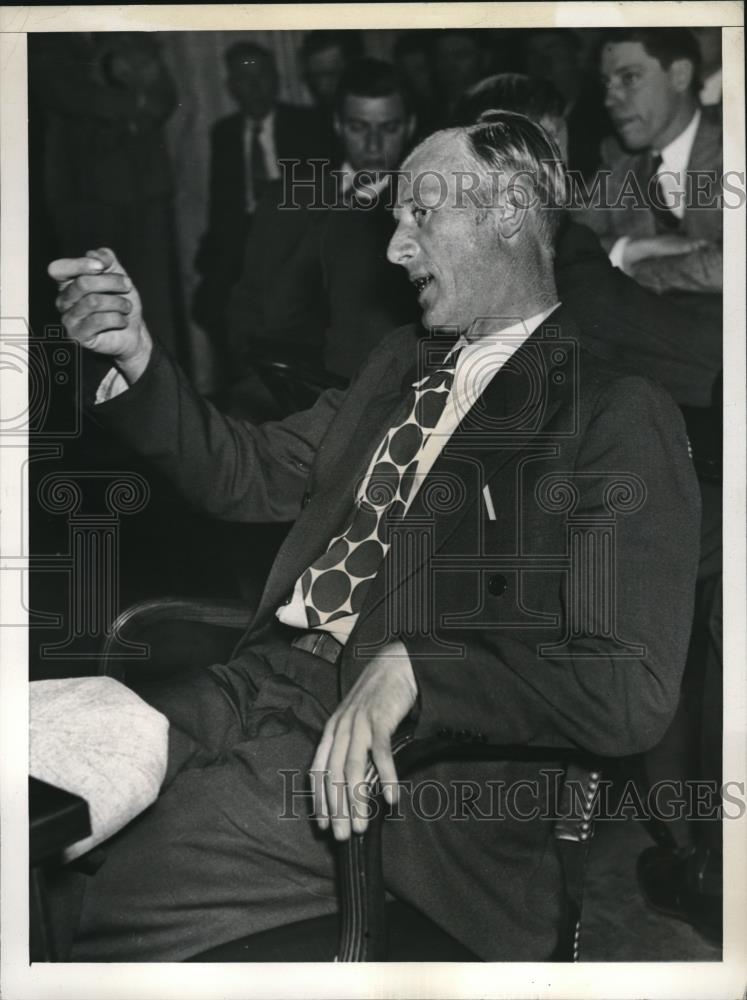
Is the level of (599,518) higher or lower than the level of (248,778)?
higher

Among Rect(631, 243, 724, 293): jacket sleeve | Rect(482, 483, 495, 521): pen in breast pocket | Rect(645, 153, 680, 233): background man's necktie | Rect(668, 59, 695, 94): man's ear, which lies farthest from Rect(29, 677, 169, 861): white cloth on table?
Result: Rect(668, 59, 695, 94): man's ear

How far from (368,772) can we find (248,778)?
25 cm

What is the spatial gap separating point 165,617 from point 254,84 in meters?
1.12

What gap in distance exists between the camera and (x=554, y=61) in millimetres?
2266

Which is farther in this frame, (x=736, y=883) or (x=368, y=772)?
(x=736, y=883)

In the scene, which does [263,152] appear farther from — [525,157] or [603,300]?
[603,300]

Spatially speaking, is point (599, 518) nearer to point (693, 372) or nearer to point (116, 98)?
point (693, 372)

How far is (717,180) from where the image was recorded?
2285 mm

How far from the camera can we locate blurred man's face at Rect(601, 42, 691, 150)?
2271 mm

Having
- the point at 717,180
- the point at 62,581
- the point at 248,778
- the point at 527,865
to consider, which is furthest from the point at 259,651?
the point at 717,180

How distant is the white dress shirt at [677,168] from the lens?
228cm

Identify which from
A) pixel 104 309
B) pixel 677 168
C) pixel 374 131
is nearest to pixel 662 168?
pixel 677 168

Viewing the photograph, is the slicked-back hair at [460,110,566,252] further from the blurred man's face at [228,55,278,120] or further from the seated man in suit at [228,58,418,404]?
the blurred man's face at [228,55,278,120]

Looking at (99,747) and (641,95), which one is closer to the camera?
(99,747)
